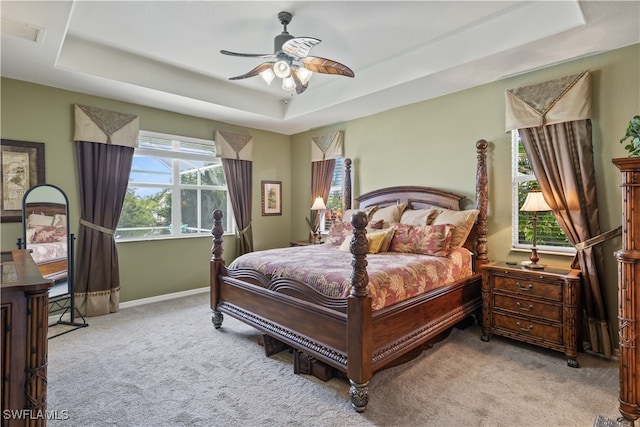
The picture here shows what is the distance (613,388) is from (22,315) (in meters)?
3.51

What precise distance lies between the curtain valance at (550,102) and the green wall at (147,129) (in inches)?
150

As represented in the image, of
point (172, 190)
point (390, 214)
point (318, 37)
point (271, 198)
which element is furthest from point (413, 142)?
point (172, 190)

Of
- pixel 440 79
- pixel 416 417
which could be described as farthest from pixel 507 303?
pixel 440 79

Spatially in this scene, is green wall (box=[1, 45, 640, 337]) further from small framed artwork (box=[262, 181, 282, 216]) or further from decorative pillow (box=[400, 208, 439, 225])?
decorative pillow (box=[400, 208, 439, 225])

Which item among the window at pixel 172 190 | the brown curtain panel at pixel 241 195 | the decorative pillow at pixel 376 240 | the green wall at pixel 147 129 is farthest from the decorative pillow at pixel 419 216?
the window at pixel 172 190

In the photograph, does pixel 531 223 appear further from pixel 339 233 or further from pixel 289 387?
pixel 289 387

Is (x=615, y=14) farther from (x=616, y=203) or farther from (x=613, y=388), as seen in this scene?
(x=613, y=388)

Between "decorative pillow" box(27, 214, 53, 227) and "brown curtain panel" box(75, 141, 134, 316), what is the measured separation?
1.14ft

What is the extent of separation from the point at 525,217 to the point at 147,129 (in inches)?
190

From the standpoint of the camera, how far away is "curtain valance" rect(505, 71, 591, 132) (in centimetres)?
292

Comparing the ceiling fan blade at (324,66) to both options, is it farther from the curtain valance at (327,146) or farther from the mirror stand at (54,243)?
the mirror stand at (54,243)

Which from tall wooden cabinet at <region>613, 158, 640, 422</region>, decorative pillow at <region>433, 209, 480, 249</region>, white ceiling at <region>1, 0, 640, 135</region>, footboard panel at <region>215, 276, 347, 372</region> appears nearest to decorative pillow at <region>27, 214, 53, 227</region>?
white ceiling at <region>1, 0, 640, 135</region>

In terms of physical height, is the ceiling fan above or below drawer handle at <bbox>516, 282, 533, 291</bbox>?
above

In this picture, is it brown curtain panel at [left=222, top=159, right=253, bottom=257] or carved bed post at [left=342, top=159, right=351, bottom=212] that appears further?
brown curtain panel at [left=222, top=159, right=253, bottom=257]
